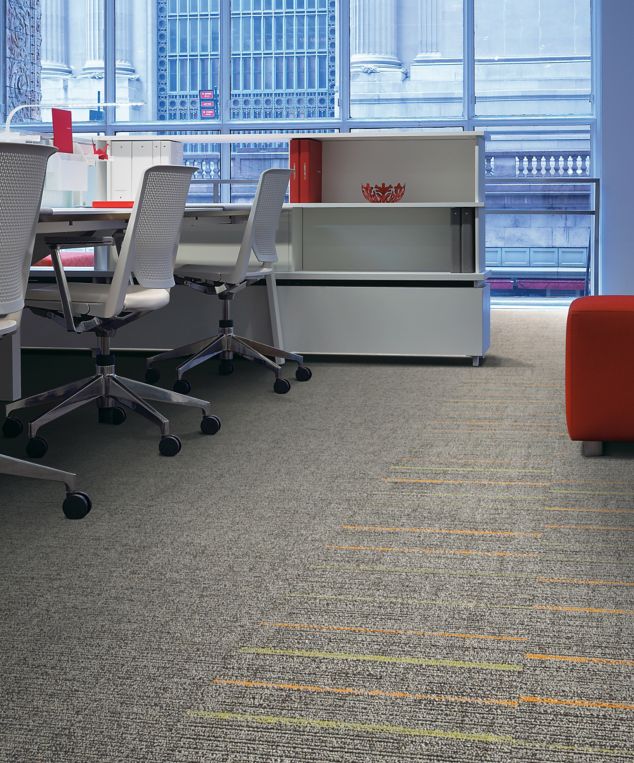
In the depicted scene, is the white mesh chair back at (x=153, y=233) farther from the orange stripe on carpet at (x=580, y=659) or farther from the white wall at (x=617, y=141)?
the white wall at (x=617, y=141)

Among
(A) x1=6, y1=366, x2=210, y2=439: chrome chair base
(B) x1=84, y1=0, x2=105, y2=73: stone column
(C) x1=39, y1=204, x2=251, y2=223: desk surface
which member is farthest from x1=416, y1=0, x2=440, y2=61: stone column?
(A) x1=6, y1=366, x2=210, y2=439: chrome chair base

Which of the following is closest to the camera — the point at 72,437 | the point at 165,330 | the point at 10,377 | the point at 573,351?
the point at 573,351

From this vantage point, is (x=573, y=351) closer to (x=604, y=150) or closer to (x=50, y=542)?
(x=50, y=542)

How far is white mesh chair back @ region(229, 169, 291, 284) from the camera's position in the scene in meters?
4.29

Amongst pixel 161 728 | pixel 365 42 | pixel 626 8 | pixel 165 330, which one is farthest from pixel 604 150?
pixel 161 728

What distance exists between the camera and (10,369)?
3865 millimetres

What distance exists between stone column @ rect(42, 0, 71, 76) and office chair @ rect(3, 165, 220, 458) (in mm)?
6539

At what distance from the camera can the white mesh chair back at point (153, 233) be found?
10.2 ft

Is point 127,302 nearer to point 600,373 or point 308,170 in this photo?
point 600,373

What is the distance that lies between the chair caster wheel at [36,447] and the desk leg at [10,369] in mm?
871

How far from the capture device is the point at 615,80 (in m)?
8.10

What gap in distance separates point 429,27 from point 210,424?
6.36 metres

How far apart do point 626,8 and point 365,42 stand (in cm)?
215

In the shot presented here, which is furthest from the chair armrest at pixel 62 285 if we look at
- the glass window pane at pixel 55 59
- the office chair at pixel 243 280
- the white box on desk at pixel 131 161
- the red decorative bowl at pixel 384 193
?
the glass window pane at pixel 55 59
